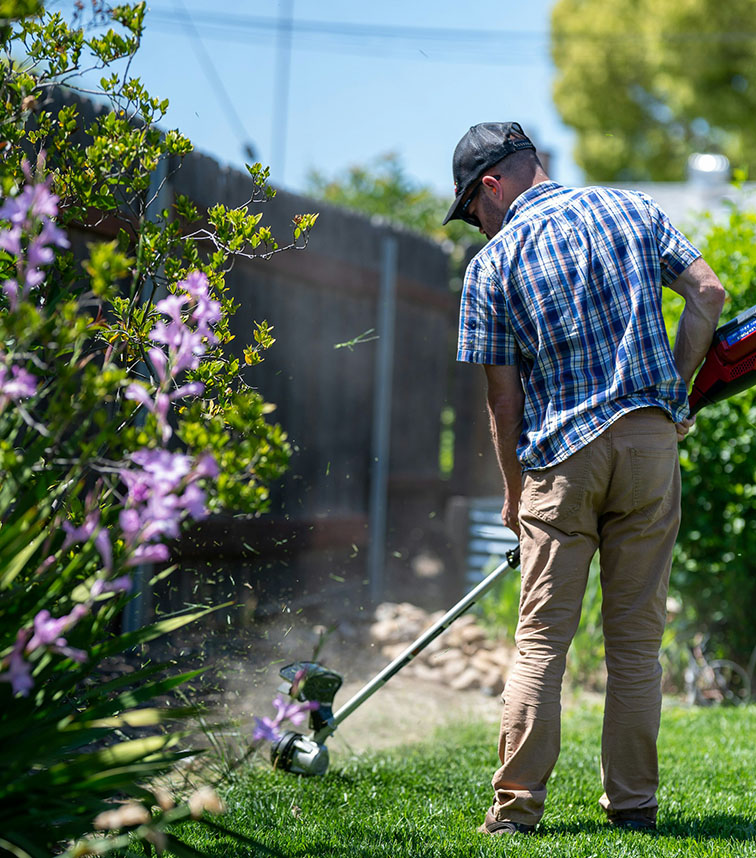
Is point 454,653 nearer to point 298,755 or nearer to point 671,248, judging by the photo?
point 298,755

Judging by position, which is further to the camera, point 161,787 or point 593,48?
point 593,48

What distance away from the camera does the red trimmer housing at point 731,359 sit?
2762 millimetres

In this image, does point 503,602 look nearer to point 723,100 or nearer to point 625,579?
point 625,579

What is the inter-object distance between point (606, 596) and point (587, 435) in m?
0.46

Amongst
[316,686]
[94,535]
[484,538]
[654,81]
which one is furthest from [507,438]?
[654,81]

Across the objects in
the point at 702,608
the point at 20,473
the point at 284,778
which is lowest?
the point at 284,778

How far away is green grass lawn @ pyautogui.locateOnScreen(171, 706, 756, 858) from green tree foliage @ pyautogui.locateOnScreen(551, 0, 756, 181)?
58.2 ft

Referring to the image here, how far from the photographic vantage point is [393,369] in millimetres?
6582

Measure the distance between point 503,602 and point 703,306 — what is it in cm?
295

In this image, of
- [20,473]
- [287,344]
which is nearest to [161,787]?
[20,473]

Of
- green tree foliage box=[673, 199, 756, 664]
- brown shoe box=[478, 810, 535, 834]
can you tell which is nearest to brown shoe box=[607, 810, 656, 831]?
brown shoe box=[478, 810, 535, 834]

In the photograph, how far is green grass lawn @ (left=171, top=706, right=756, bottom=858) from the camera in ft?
8.04

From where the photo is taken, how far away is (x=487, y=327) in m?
2.68

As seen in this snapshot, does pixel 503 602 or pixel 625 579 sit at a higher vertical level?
pixel 625 579
